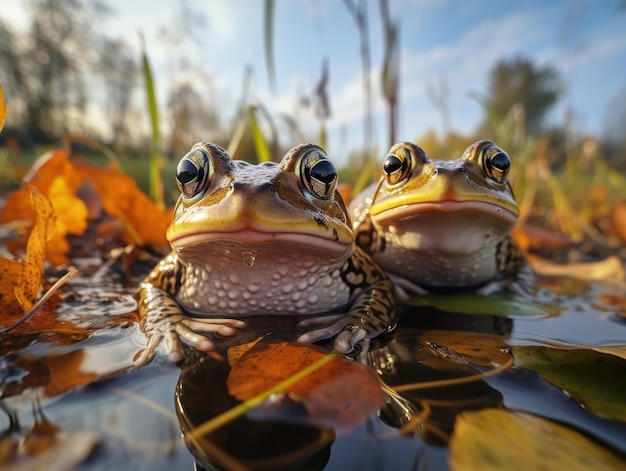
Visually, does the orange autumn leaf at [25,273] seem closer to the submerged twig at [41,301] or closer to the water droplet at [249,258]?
the submerged twig at [41,301]

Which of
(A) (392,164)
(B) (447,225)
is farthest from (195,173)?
(B) (447,225)

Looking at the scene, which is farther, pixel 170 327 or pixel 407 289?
pixel 407 289

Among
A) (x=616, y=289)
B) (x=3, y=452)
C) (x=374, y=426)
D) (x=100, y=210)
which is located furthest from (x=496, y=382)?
(x=100, y=210)

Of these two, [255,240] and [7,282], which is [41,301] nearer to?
[7,282]

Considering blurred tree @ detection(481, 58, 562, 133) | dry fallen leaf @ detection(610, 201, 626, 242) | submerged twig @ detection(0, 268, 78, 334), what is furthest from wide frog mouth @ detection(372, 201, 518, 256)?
blurred tree @ detection(481, 58, 562, 133)

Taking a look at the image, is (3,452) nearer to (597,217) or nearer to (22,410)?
(22,410)

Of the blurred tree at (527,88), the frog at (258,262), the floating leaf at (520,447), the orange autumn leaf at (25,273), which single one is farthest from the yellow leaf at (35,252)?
the blurred tree at (527,88)
